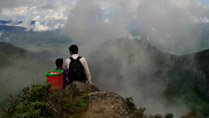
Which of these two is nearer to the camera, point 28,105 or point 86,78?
point 28,105

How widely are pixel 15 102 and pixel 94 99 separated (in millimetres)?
3655

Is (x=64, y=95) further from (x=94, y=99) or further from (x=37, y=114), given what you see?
(x=37, y=114)

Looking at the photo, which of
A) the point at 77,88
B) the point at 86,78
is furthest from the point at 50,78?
the point at 86,78

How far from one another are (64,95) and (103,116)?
209 cm

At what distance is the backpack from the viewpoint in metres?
10.1

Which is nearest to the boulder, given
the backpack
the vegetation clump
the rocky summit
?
the rocky summit

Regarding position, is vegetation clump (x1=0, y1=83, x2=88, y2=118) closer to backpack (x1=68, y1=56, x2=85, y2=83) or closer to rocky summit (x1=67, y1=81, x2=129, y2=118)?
rocky summit (x1=67, y1=81, x2=129, y2=118)

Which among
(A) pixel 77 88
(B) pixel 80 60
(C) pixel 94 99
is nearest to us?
(C) pixel 94 99

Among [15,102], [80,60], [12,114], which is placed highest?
[80,60]

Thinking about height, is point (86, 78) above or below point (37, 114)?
above

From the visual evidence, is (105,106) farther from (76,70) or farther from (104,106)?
(76,70)

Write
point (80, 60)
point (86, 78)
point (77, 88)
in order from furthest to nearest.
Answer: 1. point (86, 78)
2. point (80, 60)
3. point (77, 88)

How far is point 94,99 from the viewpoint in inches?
328

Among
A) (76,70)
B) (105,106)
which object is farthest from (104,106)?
(76,70)
